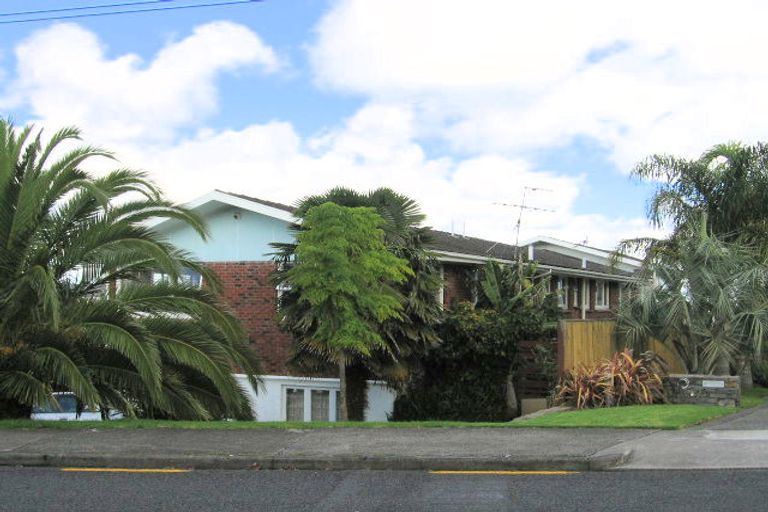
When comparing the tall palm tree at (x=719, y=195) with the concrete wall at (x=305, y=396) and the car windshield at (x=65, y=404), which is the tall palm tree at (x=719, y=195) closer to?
the concrete wall at (x=305, y=396)

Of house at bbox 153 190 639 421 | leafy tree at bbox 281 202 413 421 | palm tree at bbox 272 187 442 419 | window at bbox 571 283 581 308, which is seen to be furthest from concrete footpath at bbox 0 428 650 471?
window at bbox 571 283 581 308

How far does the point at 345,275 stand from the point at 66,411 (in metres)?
5.29

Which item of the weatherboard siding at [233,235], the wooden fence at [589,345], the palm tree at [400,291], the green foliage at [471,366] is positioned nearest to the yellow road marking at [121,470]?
the palm tree at [400,291]

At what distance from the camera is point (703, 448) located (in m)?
9.55

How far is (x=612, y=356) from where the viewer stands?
629 inches

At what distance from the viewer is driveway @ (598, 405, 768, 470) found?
8.74 metres

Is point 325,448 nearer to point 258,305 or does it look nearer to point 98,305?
point 98,305

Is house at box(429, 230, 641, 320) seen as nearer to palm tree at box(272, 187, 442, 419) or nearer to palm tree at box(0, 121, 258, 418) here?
palm tree at box(272, 187, 442, 419)

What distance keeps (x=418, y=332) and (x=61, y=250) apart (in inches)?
281

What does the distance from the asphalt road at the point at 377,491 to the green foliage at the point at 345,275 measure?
6.56m

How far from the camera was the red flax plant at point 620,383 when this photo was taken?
46.5 ft

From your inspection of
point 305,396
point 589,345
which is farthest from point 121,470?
point 305,396

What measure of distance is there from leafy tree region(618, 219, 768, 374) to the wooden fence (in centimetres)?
32

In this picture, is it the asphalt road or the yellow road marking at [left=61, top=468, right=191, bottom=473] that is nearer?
the asphalt road
